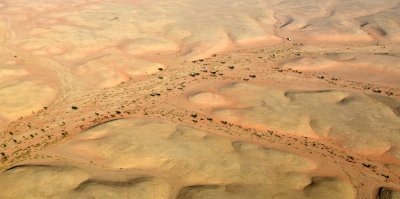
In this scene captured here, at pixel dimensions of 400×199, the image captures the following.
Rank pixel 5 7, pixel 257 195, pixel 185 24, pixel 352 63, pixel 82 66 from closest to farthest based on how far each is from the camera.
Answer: pixel 257 195 < pixel 82 66 < pixel 352 63 < pixel 185 24 < pixel 5 7

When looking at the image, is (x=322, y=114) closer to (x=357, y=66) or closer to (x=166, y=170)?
(x=357, y=66)

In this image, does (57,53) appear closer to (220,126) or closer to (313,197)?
(220,126)

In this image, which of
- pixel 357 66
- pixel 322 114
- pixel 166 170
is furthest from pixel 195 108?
pixel 357 66

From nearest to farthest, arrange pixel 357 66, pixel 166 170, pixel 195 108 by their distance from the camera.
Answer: pixel 166 170 → pixel 195 108 → pixel 357 66

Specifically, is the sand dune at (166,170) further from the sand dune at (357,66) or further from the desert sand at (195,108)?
the sand dune at (357,66)

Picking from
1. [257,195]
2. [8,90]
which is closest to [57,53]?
[8,90]

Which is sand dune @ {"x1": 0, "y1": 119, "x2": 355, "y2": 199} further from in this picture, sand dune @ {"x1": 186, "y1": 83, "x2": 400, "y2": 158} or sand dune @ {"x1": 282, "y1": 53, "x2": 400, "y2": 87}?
sand dune @ {"x1": 282, "y1": 53, "x2": 400, "y2": 87}

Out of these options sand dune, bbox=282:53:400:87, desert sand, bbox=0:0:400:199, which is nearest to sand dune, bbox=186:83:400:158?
desert sand, bbox=0:0:400:199

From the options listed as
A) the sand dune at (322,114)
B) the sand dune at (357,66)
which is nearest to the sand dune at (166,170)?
the sand dune at (322,114)

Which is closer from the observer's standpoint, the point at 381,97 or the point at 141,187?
the point at 141,187
